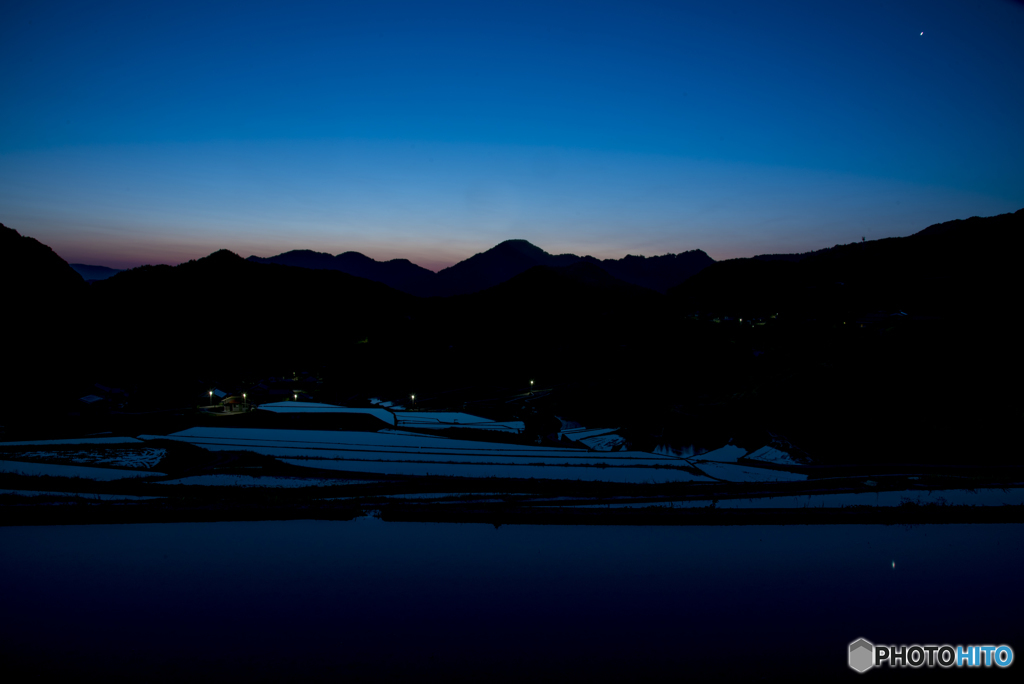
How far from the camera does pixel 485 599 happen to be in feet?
16.3

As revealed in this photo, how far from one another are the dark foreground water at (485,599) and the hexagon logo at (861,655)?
8 centimetres

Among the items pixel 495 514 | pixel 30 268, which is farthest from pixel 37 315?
pixel 495 514

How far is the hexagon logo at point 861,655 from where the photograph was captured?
13.3 ft

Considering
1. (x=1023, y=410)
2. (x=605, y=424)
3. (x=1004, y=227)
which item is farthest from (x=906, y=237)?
(x=605, y=424)

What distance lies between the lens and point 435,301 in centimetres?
7544

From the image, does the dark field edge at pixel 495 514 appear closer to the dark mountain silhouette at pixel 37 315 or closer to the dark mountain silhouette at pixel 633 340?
the dark mountain silhouette at pixel 633 340

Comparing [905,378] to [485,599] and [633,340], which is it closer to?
[485,599]

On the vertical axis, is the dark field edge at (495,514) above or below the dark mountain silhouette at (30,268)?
below

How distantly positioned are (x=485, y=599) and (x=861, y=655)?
3.54 metres

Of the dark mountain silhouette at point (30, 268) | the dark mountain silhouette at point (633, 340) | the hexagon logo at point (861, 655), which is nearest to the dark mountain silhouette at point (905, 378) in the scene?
the dark mountain silhouette at point (633, 340)

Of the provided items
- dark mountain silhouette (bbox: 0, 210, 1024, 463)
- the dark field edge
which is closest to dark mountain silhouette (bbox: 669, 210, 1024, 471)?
dark mountain silhouette (bbox: 0, 210, 1024, 463)

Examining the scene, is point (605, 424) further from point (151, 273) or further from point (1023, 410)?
point (151, 273)

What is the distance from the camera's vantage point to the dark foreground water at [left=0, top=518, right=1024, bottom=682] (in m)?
4.00

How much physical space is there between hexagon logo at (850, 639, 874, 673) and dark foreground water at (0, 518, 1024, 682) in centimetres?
8
